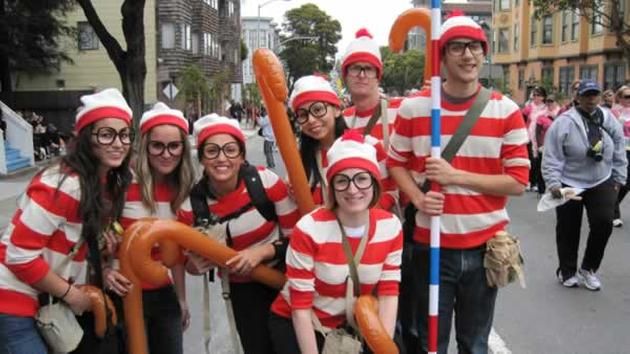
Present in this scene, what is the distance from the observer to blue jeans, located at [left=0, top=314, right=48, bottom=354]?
9.12ft

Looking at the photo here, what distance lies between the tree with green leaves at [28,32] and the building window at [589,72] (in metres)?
28.6

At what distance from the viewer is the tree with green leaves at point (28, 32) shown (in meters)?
26.3

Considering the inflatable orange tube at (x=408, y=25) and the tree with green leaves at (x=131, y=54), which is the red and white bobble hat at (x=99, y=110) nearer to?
the inflatable orange tube at (x=408, y=25)

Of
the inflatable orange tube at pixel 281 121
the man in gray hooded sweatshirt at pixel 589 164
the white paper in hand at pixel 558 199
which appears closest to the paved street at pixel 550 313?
the man in gray hooded sweatshirt at pixel 589 164

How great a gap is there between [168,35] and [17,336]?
125ft

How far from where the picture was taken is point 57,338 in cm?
286

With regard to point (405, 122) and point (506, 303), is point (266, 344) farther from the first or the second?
point (506, 303)

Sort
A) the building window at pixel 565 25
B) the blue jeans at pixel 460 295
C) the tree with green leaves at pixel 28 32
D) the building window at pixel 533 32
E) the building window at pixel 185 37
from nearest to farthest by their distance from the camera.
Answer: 1. the blue jeans at pixel 460 295
2. the tree with green leaves at pixel 28 32
3. the building window at pixel 185 37
4. the building window at pixel 565 25
5. the building window at pixel 533 32

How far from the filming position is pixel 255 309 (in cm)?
346

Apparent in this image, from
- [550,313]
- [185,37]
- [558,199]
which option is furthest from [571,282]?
[185,37]

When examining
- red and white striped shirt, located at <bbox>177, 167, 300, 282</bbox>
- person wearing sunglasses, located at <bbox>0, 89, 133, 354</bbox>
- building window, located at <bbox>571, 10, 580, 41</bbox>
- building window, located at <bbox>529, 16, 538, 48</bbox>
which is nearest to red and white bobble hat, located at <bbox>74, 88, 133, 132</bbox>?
person wearing sunglasses, located at <bbox>0, 89, 133, 354</bbox>

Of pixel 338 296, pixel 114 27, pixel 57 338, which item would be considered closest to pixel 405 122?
pixel 338 296

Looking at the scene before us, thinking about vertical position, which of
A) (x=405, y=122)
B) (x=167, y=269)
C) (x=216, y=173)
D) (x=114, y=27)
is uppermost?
(x=114, y=27)

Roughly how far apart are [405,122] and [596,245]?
3938 mm
